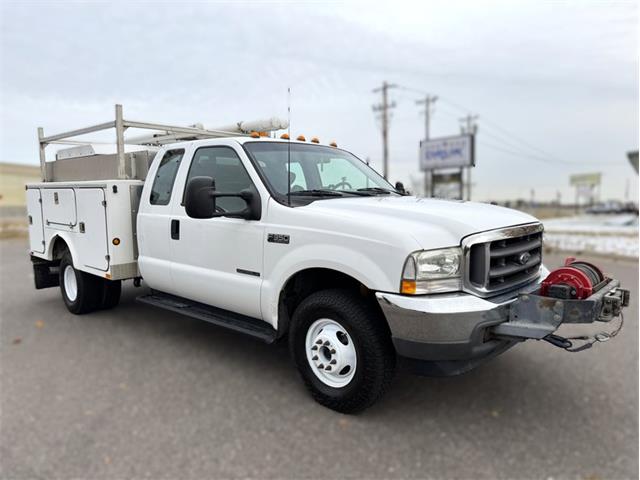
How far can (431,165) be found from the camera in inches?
1258

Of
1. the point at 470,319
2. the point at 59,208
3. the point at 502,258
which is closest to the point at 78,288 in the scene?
the point at 59,208

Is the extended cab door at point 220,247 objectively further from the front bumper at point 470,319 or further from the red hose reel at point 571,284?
the red hose reel at point 571,284

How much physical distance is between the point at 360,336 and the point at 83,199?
3941 mm

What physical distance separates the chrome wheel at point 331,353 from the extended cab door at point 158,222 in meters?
1.90

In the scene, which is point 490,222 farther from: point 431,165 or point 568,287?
point 431,165

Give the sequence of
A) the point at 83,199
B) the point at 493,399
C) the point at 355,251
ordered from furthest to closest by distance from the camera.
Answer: the point at 83,199 < the point at 493,399 < the point at 355,251

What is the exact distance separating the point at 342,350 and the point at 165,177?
2718 mm

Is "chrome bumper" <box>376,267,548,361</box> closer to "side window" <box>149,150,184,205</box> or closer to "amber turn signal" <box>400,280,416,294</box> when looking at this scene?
"amber turn signal" <box>400,280,416,294</box>

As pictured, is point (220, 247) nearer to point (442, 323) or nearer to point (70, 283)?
point (442, 323)

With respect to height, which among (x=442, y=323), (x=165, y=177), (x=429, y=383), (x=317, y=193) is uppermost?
(x=165, y=177)

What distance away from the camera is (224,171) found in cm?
413

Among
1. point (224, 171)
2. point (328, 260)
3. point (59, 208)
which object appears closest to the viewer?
point (328, 260)

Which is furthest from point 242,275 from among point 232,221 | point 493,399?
point 493,399

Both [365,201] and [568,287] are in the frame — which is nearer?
[568,287]
